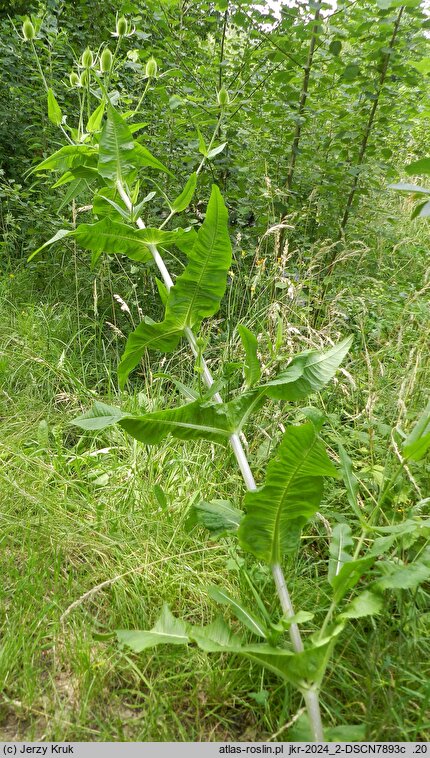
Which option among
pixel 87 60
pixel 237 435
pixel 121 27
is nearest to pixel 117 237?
pixel 237 435

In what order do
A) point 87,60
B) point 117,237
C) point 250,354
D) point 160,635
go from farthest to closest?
point 87,60 < point 117,237 < point 250,354 < point 160,635

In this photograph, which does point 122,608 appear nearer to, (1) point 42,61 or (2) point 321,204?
(2) point 321,204

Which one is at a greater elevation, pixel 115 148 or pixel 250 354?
pixel 115 148

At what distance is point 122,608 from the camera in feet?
4.57

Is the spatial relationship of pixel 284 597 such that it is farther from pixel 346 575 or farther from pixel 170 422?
pixel 170 422

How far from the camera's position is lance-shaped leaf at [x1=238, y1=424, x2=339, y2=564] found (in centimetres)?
107

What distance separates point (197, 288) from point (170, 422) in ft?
1.08

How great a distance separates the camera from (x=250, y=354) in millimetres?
1222

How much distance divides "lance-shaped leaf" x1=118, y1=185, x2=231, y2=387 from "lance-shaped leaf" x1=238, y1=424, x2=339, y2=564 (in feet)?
1.39

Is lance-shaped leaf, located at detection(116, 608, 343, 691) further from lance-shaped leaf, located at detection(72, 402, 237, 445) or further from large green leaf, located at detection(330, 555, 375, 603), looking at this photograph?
lance-shaped leaf, located at detection(72, 402, 237, 445)

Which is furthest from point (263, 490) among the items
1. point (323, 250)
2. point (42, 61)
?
point (42, 61)

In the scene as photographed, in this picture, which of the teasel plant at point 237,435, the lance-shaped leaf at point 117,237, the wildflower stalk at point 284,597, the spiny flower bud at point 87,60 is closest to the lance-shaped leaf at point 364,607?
the teasel plant at point 237,435

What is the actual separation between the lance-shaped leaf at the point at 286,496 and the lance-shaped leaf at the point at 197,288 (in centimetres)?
42

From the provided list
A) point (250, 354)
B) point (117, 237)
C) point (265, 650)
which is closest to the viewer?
point (265, 650)
